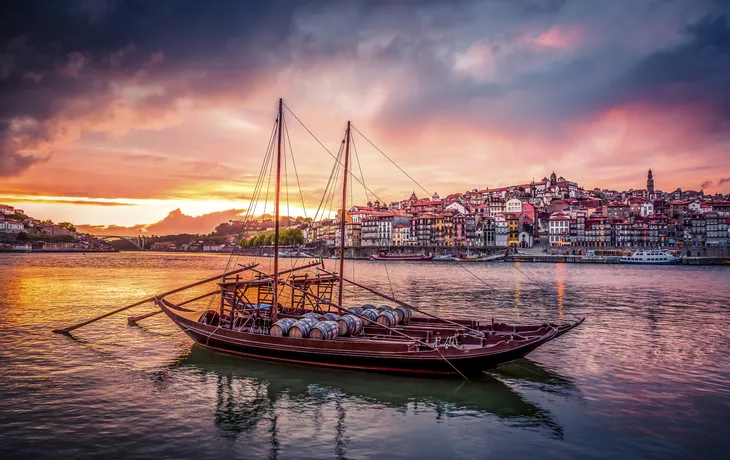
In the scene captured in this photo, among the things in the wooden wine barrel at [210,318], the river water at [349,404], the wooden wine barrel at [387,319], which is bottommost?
the river water at [349,404]

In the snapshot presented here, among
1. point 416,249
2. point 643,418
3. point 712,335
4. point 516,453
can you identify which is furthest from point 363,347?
point 416,249

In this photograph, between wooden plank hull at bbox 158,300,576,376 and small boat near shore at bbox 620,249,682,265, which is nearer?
wooden plank hull at bbox 158,300,576,376

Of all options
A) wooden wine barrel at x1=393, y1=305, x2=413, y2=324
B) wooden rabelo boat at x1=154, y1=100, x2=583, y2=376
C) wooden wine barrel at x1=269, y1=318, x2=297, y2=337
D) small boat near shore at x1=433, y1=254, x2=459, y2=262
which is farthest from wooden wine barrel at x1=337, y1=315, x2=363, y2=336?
small boat near shore at x1=433, y1=254, x2=459, y2=262

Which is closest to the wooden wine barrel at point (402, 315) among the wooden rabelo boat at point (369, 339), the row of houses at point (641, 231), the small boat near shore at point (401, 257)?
the wooden rabelo boat at point (369, 339)

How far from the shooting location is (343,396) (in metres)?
13.1

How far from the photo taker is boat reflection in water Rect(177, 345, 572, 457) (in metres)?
11.6

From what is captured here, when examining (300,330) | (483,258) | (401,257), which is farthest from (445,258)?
(300,330)

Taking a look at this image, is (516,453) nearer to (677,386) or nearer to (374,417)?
(374,417)

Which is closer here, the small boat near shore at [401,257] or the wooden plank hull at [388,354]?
the wooden plank hull at [388,354]

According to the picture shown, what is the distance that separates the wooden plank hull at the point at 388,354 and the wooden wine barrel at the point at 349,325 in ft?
2.42

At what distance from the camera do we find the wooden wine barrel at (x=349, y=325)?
52.0ft

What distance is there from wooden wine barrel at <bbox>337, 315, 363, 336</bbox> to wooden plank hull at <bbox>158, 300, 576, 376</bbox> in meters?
0.74

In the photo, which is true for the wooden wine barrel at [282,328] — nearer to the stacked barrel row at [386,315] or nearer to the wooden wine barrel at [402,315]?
the stacked barrel row at [386,315]

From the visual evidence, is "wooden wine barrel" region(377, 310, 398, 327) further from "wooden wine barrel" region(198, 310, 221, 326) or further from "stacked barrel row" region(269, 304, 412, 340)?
"wooden wine barrel" region(198, 310, 221, 326)
